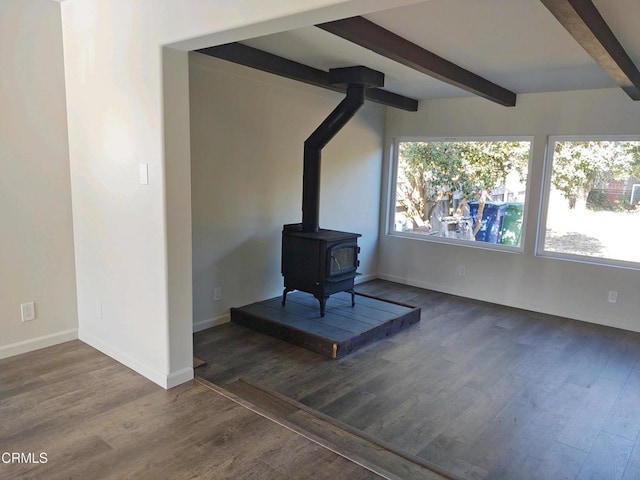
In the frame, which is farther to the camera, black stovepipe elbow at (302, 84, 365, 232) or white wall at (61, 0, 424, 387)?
black stovepipe elbow at (302, 84, 365, 232)

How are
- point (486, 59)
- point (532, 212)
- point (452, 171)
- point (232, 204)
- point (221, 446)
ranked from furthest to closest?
point (452, 171) < point (532, 212) < point (232, 204) < point (486, 59) < point (221, 446)

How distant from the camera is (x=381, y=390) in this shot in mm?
3115

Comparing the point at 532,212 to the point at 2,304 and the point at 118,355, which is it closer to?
the point at 118,355

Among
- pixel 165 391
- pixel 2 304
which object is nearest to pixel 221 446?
pixel 165 391

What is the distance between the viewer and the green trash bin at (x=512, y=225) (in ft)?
17.1

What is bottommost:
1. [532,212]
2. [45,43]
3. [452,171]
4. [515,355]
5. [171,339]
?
[515,355]

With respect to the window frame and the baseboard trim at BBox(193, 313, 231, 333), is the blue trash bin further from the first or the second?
the baseboard trim at BBox(193, 313, 231, 333)

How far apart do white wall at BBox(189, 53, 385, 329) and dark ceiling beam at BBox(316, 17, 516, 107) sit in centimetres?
150

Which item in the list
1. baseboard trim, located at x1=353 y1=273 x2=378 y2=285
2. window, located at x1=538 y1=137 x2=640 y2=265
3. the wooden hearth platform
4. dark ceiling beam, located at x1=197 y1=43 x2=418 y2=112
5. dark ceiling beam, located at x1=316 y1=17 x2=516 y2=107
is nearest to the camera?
dark ceiling beam, located at x1=316 y1=17 x2=516 y2=107

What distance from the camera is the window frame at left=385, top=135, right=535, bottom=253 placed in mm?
5102

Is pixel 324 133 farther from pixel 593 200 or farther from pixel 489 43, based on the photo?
pixel 593 200

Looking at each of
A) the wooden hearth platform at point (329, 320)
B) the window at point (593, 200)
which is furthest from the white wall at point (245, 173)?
the window at point (593, 200)

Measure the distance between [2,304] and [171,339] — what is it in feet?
4.26

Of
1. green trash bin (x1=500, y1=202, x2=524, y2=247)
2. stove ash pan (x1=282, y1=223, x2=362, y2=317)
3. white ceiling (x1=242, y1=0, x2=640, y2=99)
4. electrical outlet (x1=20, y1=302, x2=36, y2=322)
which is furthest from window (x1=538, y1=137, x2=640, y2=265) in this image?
electrical outlet (x1=20, y1=302, x2=36, y2=322)
